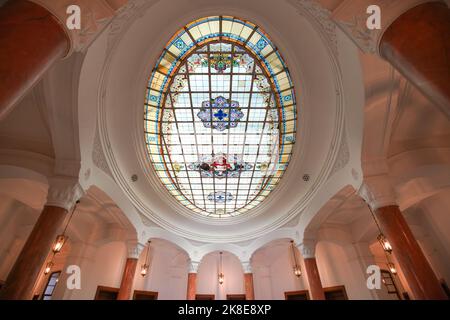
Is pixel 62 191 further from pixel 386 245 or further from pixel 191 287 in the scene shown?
pixel 191 287

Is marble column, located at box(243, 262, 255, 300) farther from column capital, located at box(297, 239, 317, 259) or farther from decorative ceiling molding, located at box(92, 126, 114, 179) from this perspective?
decorative ceiling molding, located at box(92, 126, 114, 179)

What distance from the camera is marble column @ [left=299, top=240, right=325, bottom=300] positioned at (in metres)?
7.85

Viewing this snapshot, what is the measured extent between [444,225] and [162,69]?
1003 cm

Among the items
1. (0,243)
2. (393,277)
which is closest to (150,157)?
(0,243)

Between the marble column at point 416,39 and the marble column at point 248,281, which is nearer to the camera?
the marble column at point 416,39

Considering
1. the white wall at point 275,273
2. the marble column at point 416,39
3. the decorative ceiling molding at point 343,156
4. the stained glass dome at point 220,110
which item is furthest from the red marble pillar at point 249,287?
the marble column at point 416,39

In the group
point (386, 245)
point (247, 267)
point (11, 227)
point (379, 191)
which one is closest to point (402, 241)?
point (379, 191)

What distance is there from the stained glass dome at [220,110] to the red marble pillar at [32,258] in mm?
4025

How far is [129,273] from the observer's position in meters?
8.50

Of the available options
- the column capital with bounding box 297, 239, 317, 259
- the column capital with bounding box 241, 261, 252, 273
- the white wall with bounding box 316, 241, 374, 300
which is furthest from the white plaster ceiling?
the column capital with bounding box 241, 261, 252, 273

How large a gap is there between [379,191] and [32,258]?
713 cm

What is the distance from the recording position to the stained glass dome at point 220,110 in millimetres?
6656

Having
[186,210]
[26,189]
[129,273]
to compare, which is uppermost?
[186,210]

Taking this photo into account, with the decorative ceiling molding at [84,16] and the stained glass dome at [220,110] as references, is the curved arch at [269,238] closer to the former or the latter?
the stained glass dome at [220,110]
